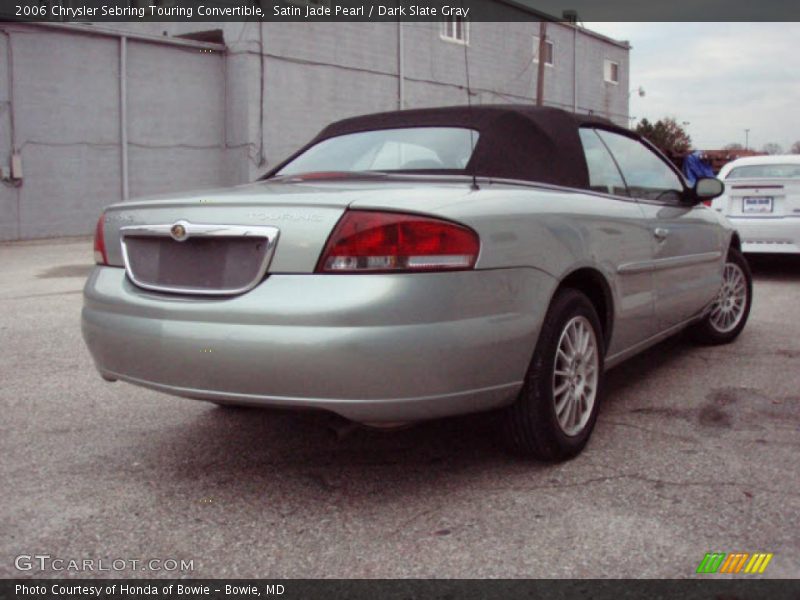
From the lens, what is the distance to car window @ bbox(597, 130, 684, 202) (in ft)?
14.4

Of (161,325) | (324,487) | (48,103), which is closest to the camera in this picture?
(161,325)

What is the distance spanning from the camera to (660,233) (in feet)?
14.1

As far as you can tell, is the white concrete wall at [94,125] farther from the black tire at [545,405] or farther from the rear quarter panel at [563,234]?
the black tire at [545,405]

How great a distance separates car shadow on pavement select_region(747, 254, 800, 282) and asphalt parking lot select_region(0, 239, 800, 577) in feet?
17.6

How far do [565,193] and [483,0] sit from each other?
2326 cm

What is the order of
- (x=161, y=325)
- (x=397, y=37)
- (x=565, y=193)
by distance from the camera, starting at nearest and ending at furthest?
1. (x=161, y=325)
2. (x=565, y=193)
3. (x=397, y=37)

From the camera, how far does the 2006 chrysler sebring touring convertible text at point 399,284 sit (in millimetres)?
2727

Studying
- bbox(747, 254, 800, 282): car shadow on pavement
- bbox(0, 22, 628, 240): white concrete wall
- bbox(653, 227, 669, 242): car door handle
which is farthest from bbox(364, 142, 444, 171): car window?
bbox(0, 22, 628, 240): white concrete wall

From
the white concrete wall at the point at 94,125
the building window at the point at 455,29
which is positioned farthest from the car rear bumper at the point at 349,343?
the building window at the point at 455,29

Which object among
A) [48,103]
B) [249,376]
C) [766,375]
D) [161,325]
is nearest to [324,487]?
[249,376]

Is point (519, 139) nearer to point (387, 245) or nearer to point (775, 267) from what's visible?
point (387, 245)
